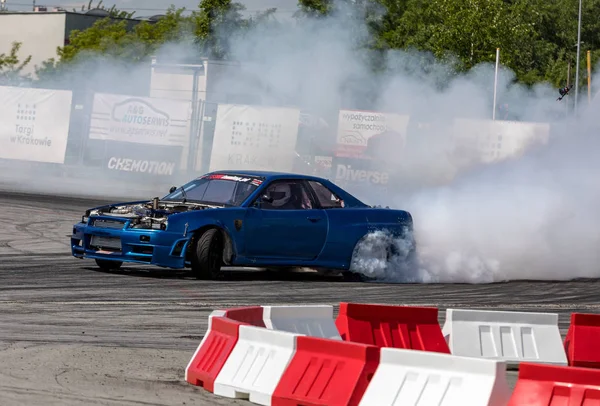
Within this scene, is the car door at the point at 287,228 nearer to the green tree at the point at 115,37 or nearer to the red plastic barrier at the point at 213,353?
the red plastic barrier at the point at 213,353

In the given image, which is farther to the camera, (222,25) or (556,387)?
(222,25)

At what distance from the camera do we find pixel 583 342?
8094 mm

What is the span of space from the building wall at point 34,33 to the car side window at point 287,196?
66.3 metres

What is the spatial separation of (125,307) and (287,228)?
10.8ft

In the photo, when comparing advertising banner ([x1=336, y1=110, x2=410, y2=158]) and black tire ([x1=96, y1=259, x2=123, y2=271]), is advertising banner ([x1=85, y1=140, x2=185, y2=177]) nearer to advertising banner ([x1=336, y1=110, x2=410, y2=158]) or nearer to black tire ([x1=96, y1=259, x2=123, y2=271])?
advertising banner ([x1=336, y1=110, x2=410, y2=158])

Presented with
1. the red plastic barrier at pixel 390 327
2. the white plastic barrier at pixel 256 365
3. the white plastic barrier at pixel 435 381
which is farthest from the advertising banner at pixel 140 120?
the white plastic barrier at pixel 435 381

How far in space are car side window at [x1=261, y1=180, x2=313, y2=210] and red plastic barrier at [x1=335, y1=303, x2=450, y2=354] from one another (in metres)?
5.10

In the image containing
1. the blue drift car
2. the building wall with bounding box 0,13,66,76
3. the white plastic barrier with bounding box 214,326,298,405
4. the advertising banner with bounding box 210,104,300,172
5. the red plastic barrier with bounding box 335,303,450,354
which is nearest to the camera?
the white plastic barrier with bounding box 214,326,298,405

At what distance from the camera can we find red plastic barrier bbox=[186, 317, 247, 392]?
655 centimetres

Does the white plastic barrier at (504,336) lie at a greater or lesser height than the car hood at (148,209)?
lesser

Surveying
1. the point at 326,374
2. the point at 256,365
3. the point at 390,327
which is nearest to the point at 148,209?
the point at 390,327

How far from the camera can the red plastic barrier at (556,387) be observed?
530 cm

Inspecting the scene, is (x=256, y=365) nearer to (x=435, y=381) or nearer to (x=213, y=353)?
(x=213, y=353)

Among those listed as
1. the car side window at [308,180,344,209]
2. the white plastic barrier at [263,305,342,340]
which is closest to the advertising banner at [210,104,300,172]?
the car side window at [308,180,344,209]
